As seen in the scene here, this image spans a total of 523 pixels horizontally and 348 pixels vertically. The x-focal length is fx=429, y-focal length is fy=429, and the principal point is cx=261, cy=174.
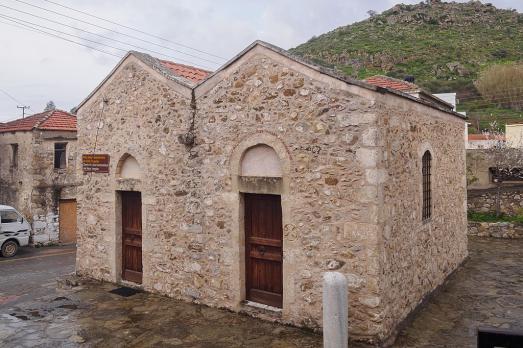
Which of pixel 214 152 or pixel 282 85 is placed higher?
pixel 282 85

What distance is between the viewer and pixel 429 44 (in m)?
46.8

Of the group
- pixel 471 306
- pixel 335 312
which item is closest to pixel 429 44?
pixel 471 306

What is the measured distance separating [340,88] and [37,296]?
752 cm

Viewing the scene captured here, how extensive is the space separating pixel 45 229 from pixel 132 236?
966 centimetres

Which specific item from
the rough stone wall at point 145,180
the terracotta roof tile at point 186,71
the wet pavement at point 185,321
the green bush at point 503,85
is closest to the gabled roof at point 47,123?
the rough stone wall at point 145,180

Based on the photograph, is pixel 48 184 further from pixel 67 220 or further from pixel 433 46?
pixel 433 46

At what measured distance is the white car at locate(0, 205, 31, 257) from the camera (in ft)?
48.1

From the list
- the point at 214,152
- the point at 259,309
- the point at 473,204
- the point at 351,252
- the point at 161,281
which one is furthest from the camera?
the point at 473,204

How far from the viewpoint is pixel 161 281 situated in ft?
27.7

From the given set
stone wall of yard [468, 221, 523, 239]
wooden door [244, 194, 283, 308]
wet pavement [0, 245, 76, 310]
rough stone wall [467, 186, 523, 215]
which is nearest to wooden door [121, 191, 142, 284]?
wet pavement [0, 245, 76, 310]

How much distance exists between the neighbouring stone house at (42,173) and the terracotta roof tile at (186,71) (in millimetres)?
9652

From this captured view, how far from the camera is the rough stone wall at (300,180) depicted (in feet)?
20.0

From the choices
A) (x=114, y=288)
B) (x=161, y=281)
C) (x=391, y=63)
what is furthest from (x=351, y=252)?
(x=391, y=63)

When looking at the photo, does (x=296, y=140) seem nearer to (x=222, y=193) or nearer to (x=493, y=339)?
(x=222, y=193)
